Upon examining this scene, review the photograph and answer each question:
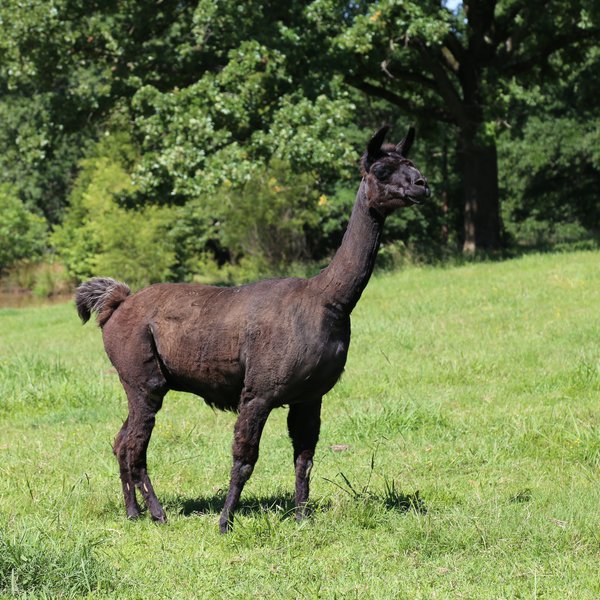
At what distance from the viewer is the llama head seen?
6052mm

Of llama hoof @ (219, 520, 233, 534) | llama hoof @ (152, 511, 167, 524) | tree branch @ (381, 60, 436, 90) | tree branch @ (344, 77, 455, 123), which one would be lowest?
llama hoof @ (152, 511, 167, 524)

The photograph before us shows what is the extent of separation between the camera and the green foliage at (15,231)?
40.7m

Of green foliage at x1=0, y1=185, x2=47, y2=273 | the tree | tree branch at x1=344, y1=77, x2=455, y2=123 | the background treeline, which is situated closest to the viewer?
the background treeline

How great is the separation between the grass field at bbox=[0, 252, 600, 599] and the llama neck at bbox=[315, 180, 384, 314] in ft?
4.36

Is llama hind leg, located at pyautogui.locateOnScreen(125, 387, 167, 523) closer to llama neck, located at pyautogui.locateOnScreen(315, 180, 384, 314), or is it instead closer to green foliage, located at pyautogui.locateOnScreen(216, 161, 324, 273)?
llama neck, located at pyautogui.locateOnScreen(315, 180, 384, 314)

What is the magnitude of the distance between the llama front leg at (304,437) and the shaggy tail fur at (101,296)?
165 centimetres

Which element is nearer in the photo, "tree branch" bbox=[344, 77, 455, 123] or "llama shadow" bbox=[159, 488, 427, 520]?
"llama shadow" bbox=[159, 488, 427, 520]

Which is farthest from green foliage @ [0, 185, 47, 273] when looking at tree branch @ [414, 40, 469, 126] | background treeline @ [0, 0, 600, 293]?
tree branch @ [414, 40, 469, 126]

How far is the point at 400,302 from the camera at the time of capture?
17.4 metres

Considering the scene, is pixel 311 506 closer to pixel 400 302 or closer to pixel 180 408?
pixel 180 408

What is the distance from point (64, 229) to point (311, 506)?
39.3 m

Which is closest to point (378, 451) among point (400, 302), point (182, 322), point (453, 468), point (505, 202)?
point (453, 468)

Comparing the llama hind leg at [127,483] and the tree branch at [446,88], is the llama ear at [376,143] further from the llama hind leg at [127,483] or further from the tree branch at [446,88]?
the tree branch at [446,88]

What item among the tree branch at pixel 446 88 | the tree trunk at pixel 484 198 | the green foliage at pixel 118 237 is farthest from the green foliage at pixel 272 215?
the tree branch at pixel 446 88
